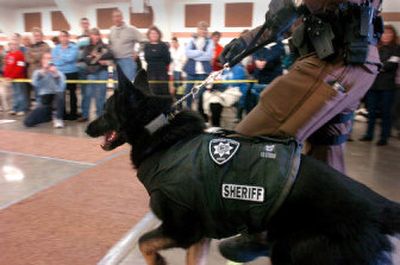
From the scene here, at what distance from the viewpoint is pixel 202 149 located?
1.74 meters

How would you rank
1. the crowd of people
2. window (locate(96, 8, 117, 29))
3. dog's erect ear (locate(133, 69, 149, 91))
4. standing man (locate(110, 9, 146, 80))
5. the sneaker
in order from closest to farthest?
dog's erect ear (locate(133, 69, 149, 91))
the crowd of people
the sneaker
standing man (locate(110, 9, 146, 80))
window (locate(96, 8, 117, 29))

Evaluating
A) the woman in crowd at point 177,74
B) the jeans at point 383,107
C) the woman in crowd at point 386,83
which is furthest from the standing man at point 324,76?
the woman in crowd at point 177,74

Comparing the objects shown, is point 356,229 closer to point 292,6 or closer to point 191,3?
point 292,6

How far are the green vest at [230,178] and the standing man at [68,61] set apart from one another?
6.56 meters

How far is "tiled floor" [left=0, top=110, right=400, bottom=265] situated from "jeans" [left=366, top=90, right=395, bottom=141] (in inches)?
11.7

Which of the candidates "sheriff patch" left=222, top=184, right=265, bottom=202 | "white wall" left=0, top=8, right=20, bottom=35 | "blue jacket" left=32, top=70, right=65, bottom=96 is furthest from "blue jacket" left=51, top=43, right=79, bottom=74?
"white wall" left=0, top=8, right=20, bottom=35

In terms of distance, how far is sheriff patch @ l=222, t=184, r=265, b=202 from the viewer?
5.11 feet

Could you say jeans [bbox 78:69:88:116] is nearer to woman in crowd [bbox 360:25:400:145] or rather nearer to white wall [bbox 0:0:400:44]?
woman in crowd [bbox 360:25:400:145]

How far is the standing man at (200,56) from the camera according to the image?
709 cm

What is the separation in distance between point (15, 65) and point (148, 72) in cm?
340

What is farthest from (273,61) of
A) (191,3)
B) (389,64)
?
(191,3)

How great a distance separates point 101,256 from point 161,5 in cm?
1432

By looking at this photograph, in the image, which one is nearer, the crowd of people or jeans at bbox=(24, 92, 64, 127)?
the crowd of people

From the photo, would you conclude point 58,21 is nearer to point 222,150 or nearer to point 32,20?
point 32,20
